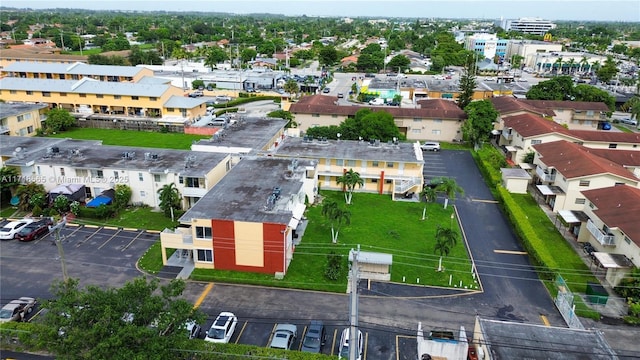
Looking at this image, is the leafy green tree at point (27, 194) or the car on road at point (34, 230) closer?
the car on road at point (34, 230)

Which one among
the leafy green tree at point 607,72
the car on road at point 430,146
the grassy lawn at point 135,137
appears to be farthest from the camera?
the leafy green tree at point 607,72

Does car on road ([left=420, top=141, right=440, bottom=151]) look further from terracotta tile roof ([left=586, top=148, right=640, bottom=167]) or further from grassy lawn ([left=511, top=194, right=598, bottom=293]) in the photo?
grassy lawn ([left=511, top=194, right=598, bottom=293])

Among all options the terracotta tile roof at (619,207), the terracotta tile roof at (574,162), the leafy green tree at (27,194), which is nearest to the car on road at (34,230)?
the leafy green tree at (27,194)

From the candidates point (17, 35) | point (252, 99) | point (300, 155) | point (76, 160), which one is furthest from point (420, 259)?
point (17, 35)

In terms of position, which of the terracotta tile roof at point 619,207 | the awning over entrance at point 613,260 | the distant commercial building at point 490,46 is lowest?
the awning over entrance at point 613,260

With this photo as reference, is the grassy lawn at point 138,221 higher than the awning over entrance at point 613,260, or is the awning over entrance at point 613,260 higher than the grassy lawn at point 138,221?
the awning over entrance at point 613,260

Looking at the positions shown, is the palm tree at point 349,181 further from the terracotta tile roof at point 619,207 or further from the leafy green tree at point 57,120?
the leafy green tree at point 57,120

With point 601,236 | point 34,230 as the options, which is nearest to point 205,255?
point 34,230
